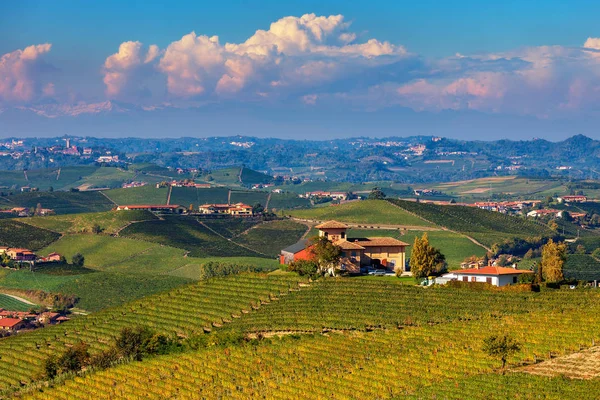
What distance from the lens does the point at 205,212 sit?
176m

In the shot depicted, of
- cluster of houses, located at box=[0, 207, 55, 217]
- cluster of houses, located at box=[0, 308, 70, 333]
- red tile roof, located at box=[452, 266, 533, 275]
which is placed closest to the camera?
red tile roof, located at box=[452, 266, 533, 275]

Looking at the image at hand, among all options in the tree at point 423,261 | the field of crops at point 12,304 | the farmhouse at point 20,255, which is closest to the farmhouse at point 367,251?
the tree at point 423,261

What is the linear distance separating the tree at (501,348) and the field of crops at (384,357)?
69 centimetres

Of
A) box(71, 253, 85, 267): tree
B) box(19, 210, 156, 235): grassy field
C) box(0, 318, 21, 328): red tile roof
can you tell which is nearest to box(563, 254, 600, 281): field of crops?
box(0, 318, 21, 328): red tile roof

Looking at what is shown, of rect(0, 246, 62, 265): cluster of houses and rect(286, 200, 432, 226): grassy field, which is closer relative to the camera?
rect(0, 246, 62, 265): cluster of houses

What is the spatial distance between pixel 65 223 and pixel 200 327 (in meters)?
93.4

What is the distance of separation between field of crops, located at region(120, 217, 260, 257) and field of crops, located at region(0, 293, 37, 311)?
32.7 metres

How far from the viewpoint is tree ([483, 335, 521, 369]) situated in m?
44.7

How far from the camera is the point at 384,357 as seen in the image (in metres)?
49.0

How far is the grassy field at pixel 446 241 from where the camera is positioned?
121688mm

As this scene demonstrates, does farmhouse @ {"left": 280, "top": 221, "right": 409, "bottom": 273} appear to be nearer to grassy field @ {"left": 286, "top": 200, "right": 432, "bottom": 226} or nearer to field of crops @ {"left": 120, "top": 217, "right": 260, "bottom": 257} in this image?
field of crops @ {"left": 120, "top": 217, "right": 260, "bottom": 257}

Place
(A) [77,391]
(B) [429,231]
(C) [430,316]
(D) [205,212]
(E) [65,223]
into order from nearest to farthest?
1. (A) [77,391]
2. (C) [430,316]
3. (B) [429,231]
4. (E) [65,223]
5. (D) [205,212]

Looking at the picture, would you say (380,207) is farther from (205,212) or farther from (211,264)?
(211,264)

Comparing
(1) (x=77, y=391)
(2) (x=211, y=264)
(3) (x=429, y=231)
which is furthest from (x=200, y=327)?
(3) (x=429, y=231)
